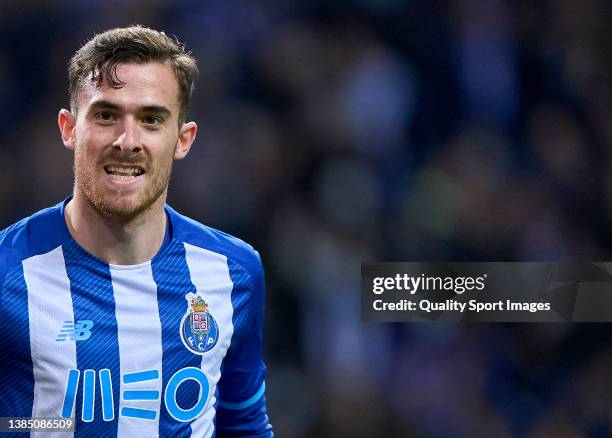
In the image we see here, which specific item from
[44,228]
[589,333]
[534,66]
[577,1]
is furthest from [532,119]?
[44,228]

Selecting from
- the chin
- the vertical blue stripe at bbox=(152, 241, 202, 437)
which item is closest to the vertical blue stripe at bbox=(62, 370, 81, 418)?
the vertical blue stripe at bbox=(152, 241, 202, 437)

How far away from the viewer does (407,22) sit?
3.84 m

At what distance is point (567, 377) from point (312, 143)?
151cm

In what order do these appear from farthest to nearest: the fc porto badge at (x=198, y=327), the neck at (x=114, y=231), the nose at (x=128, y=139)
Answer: the fc porto badge at (x=198, y=327), the neck at (x=114, y=231), the nose at (x=128, y=139)

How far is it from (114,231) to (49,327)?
0.27 m

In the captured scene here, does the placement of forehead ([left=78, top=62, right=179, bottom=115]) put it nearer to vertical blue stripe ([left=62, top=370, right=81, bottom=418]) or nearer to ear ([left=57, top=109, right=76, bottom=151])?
ear ([left=57, top=109, right=76, bottom=151])

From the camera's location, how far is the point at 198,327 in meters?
2.26

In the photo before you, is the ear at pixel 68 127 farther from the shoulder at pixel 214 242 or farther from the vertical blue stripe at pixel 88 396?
the vertical blue stripe at pixel 88 396

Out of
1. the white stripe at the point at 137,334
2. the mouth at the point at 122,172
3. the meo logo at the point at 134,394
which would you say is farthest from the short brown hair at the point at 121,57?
the meo logo at the point at 134,394

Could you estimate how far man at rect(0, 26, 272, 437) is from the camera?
206 centimetres

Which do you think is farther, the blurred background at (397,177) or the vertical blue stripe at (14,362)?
the blurred background at (397,177)

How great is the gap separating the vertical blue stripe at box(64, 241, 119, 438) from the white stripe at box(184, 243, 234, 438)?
0.75 feet

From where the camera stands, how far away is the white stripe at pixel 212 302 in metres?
2.25

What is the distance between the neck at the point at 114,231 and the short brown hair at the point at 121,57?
24 centimetres
